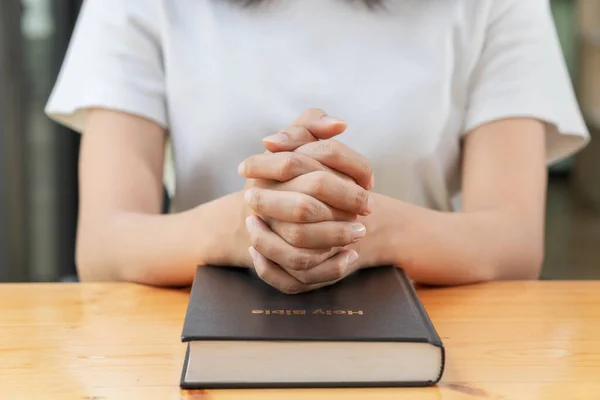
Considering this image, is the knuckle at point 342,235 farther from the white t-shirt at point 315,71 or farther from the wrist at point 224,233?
the white t-shirt at point 315,71

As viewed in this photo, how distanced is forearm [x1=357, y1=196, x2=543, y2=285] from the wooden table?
0.10ft

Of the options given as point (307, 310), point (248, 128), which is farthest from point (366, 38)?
point (307, 310)

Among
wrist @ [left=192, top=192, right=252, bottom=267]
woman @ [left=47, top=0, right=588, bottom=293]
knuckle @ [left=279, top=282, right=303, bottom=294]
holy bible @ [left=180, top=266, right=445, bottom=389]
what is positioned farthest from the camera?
woman @ [left=47, top=0, right=588, bottom=293]

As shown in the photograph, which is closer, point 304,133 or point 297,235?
point 297,235

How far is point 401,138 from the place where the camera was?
1.05 meters

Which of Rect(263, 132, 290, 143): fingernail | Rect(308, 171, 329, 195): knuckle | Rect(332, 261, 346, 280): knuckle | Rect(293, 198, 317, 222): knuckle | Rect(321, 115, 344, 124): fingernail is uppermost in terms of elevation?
Rect(321, 115, 344, 124): fingernail

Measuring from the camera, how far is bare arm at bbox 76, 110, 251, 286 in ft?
2.63

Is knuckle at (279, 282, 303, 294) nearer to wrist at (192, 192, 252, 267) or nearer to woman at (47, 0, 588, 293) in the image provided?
wrist at (192, 192, 252, 267)

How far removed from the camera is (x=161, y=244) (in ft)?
2.79

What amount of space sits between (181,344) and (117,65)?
1.72ft

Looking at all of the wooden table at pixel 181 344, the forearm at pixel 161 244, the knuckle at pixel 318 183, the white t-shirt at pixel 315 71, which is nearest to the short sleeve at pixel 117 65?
the white t-shirt at pixel 315 71

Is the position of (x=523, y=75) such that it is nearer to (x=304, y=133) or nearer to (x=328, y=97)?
(x=328, y=97)

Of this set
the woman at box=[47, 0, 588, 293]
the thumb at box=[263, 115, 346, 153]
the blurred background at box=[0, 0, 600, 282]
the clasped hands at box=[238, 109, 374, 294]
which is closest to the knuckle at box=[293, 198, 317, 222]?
the clasped hands at box=[238, 109, 374, 294]

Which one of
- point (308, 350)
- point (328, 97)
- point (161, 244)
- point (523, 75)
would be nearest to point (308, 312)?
point (308, 350)
